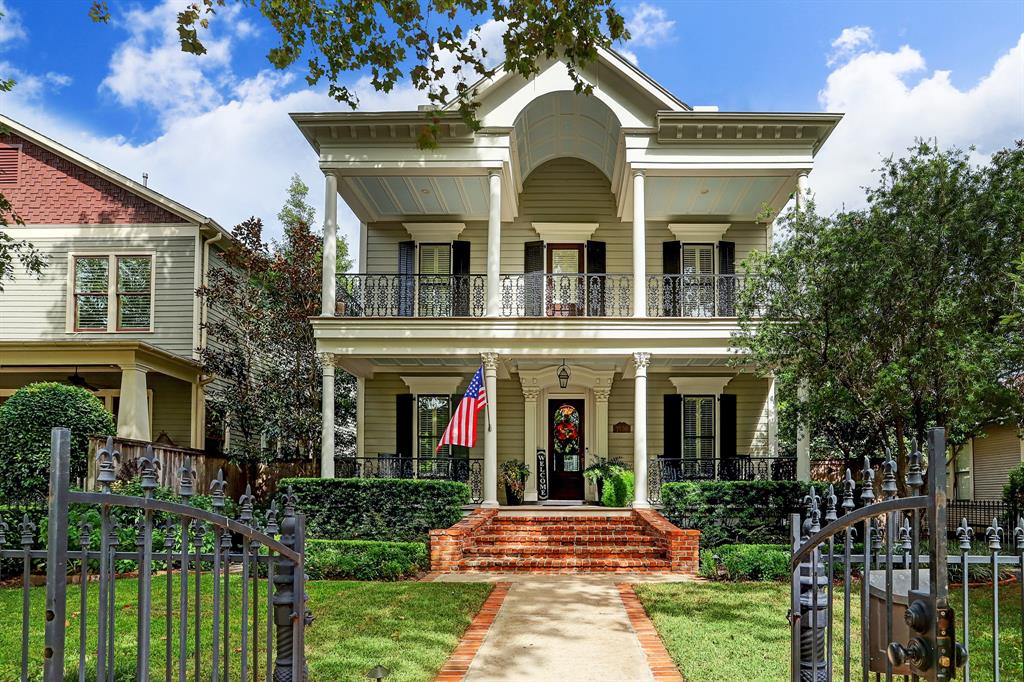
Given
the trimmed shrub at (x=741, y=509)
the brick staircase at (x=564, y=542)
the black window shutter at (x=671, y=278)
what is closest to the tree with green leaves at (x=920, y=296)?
the trimmed shrub at (x=741, y=509)

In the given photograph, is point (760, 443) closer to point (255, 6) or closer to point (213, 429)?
point (213, 429)

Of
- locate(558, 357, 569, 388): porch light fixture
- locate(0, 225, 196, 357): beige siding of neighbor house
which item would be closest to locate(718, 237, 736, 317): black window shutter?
locate(558, 357, 569, 388): porch light fixture

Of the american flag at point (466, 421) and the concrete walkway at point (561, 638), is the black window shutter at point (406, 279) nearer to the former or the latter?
the american flag at point (466, 421)

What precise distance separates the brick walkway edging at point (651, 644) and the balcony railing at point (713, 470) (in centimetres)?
772

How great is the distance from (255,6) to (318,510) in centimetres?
918

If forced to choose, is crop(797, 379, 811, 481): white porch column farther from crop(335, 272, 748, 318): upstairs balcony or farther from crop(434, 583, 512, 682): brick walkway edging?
crop(434, 583, 512, 682): brick walkway edging

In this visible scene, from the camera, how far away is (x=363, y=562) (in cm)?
1247

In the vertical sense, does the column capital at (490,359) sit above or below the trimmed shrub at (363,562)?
above

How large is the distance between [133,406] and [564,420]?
359 inches

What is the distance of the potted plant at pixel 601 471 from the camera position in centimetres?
1809

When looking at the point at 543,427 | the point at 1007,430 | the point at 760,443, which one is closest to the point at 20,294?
the point at 543,427

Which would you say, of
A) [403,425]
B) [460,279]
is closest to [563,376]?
[460,279]

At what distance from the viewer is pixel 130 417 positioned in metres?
17.3

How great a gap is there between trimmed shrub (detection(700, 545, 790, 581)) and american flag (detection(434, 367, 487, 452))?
181 inches
